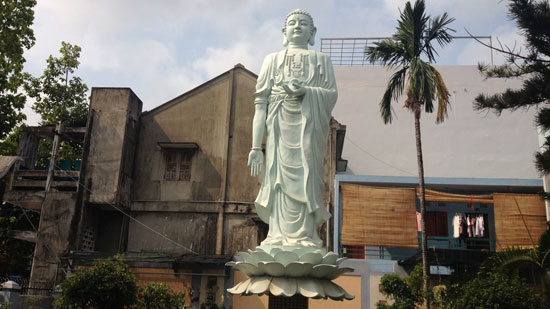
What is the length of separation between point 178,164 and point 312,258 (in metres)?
11.7

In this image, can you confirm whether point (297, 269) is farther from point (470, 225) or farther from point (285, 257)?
point (470, 225)

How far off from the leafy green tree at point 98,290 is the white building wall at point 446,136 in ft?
46.6

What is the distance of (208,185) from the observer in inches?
741

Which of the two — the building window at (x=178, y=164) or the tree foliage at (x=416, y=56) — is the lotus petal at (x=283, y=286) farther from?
the building window at (x=178, y=164)

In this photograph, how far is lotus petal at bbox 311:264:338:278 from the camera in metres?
8.09

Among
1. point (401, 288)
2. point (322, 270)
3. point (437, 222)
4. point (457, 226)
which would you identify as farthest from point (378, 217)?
point (322, 270)

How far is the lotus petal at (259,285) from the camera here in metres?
8.05

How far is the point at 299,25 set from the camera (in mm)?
10070

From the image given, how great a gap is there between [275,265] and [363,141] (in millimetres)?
15042

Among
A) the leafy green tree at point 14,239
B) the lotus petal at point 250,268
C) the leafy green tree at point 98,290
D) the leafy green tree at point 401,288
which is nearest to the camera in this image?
the lotus petal at point 250,268

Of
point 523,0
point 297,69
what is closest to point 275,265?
point 297,69

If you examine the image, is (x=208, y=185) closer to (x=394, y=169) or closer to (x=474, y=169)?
(x=394, y=169)

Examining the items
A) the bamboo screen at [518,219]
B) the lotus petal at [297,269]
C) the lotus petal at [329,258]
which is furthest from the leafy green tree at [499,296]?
the bamboo screen at [518,219]

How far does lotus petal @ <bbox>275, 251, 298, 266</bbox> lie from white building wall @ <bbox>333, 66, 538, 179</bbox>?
14363 millimetres
